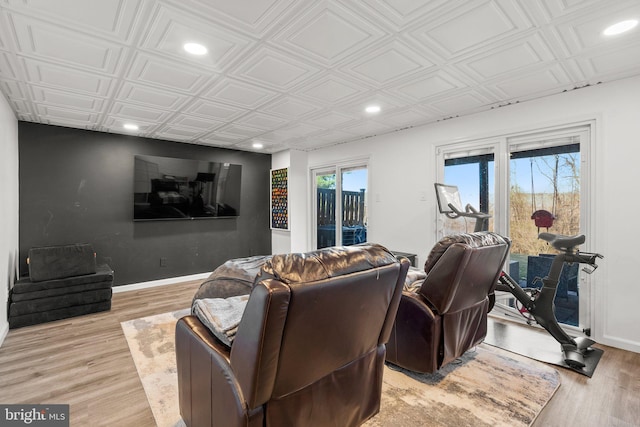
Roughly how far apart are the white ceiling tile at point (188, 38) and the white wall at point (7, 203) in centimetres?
217

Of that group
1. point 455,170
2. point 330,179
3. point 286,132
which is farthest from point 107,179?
point 455,170

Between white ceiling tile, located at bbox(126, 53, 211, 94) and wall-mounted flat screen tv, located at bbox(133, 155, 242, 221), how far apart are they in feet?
7.65

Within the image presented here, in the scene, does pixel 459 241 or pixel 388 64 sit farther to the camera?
pixel 388 64

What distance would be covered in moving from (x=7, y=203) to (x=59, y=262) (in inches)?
31.6

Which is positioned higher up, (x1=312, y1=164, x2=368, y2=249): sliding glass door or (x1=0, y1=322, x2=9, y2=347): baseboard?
(x1=312, y1=164, x2=368, y2=249): sliding glass door

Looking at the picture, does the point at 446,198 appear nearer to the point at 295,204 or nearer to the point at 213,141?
the point at 295,204

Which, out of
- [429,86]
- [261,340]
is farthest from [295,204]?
[261,340]

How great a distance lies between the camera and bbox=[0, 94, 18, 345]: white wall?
9.84ft

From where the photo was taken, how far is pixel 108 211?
4.60 meters

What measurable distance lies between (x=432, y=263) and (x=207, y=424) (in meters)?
1.62

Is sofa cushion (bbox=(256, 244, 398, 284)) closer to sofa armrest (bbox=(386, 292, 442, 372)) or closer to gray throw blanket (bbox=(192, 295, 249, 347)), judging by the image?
gray throw blanket (bbox=(192, 295, 249, 347))

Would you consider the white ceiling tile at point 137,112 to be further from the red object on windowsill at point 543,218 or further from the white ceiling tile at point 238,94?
the red object on windowsill at point 543,218

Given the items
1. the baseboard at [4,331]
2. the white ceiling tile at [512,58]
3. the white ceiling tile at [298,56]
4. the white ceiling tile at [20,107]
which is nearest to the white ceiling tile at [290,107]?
the white ceiling tile at [298,56]

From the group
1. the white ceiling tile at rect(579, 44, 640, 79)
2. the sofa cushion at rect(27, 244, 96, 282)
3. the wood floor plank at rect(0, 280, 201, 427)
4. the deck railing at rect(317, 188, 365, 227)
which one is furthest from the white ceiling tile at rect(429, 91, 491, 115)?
the sofa cushion at rect(27, 244, 96, 282)
